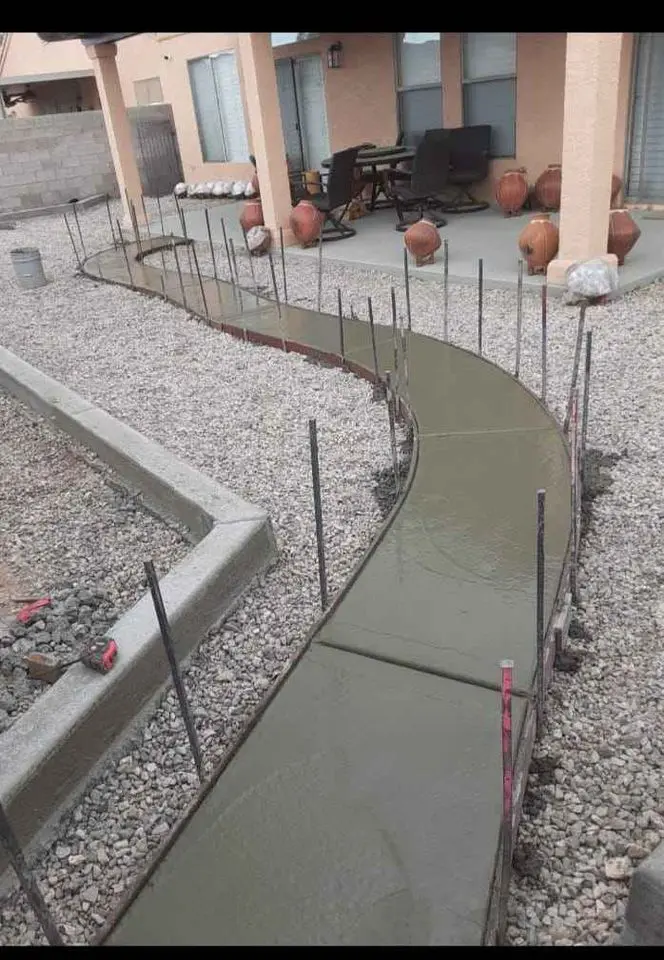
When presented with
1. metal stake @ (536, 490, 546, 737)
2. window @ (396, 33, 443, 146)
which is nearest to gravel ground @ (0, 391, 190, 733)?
metal stake @ (536, 490, 546, 737)

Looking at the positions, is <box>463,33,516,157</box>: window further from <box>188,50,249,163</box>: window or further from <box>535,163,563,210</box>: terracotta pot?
<box>188,50,249,163</box>: window

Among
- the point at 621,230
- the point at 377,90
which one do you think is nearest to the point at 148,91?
the point at 377,90

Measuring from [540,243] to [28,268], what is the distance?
5.43 metres

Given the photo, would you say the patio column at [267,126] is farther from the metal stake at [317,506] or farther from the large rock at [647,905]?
the large rock at [647,905]

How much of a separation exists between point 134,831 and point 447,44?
29.5 ft

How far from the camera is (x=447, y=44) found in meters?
8.35

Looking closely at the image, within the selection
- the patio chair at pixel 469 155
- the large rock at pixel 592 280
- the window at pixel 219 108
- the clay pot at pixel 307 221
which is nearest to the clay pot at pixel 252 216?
the clay pot at pixel 307 221

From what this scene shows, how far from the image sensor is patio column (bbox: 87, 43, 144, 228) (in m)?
9.70

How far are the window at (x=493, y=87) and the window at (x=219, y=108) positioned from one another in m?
5.26

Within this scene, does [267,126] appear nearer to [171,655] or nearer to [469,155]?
[469,155]

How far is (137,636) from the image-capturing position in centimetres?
221

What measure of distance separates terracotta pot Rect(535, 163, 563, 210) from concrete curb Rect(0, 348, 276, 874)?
19.8ft
